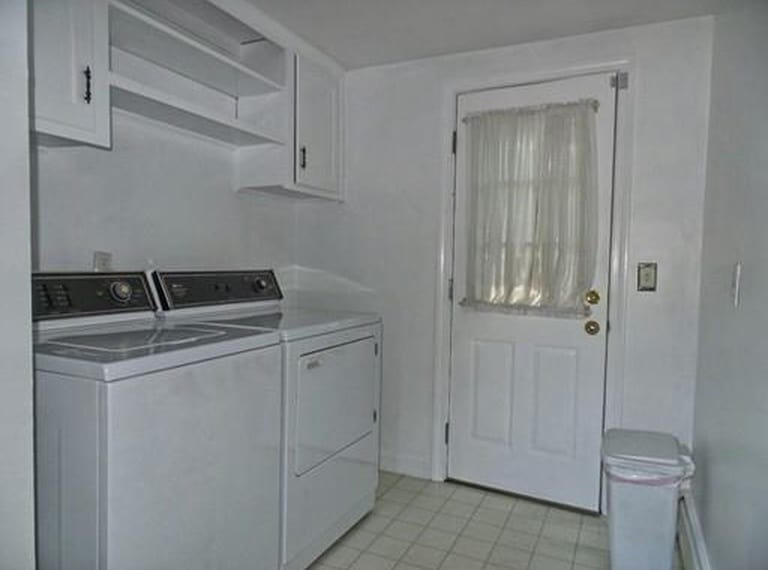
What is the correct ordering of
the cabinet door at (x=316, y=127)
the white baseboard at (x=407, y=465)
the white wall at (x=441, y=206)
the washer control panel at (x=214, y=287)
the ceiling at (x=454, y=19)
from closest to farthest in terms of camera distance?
1. the washer control panel at (x=214, y=287)
2. the ceiling at (x=454, y=19)
3. the white wall at (x=441, y=206)
4. the cabinet door at (x=316, y=127)
5. the white baseboard at (x=407, y=465)

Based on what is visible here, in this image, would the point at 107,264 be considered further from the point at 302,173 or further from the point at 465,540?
the point at 465,540

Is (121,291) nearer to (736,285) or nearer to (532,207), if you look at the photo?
(532,207)

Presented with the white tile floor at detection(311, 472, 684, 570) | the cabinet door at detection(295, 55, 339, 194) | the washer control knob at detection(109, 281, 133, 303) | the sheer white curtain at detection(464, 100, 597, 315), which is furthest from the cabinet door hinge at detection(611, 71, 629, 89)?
the washer control knob at detection(109, 281, 133, 303)

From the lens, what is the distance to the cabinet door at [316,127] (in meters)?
2.58

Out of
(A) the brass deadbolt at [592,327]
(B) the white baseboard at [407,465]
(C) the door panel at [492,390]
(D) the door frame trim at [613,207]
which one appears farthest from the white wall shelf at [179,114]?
(B) the white baseboard at [407,465]

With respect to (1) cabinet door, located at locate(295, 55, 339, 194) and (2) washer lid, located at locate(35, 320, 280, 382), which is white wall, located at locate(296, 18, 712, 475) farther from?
(2) washer lid, located at locate(35, 320, 280, 382)

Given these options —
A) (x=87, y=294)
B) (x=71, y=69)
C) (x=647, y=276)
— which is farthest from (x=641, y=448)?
(x=71, y=69)

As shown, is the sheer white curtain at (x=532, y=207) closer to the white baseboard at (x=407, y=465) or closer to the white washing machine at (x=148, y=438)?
the white baseboard at (x=407, y=465)

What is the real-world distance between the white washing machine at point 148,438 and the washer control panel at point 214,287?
0.78 feet

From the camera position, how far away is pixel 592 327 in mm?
2480

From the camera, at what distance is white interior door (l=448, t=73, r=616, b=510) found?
247 cm

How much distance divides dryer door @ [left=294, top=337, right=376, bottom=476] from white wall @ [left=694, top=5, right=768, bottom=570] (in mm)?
1362

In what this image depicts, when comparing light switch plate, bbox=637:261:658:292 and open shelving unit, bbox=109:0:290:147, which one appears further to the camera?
light switch plate, bbox=637:261:658:292

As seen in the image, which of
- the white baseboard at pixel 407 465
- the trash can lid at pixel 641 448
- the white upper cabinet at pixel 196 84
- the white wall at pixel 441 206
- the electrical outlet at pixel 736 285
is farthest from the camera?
the white baseboard at pixel 407 465
